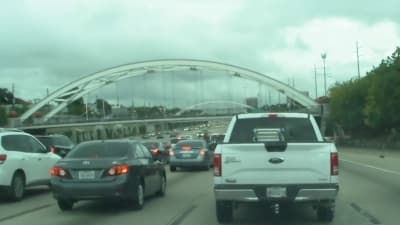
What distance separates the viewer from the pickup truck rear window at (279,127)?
1242 cm

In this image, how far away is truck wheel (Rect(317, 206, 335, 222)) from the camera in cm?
1217

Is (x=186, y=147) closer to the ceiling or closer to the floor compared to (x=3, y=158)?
closer to the floor

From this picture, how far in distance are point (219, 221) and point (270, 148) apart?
189 centimetres

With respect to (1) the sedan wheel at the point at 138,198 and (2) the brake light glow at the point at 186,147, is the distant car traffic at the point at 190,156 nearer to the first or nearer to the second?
(2) the brake light glow at the point at 186,147

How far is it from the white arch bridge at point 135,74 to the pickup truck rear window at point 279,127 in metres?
127

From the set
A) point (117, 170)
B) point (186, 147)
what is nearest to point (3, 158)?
point (117, 170)

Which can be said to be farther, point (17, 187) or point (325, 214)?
point (17, 187)

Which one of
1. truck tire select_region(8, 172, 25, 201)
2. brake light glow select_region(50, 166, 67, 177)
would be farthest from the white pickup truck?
truck tire select_region(8, 172, 25, 201)

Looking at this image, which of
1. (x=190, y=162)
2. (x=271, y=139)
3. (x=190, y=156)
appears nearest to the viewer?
(x=271, y=139)

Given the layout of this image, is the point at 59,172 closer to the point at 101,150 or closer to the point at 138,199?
the point at 101,150

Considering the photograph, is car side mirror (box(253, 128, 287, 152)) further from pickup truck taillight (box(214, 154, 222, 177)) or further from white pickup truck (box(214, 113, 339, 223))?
pickup truck taillight (box(214, 154, 222, 177))

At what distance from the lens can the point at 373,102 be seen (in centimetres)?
7006

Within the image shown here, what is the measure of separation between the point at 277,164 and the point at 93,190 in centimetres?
419

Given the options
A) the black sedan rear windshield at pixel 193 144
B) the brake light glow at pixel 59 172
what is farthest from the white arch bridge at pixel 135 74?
the brake light glow at pixel 59 172
